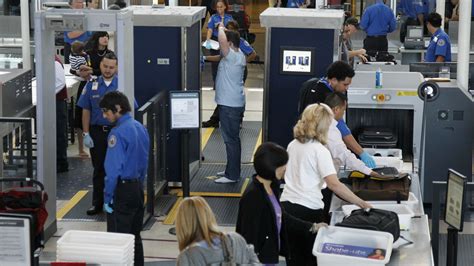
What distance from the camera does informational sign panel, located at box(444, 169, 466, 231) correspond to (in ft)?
23.0

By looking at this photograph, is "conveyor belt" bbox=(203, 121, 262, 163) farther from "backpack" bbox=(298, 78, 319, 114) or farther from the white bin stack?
the white bin stack

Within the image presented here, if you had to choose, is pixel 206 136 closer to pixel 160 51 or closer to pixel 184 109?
pixel 160 51

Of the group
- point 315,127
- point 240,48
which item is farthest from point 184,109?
point 240,48

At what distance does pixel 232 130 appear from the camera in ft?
37.8

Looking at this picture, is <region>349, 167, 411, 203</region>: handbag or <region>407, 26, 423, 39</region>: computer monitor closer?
<region>349, 167, 411, 203</region>: handbag

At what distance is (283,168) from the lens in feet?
21.7

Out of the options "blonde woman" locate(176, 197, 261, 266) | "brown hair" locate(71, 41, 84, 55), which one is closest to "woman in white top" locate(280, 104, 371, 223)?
"blonde woman" locate(176, 197, 261, 266)

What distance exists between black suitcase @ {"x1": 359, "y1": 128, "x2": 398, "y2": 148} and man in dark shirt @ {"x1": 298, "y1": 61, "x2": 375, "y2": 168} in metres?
0.67

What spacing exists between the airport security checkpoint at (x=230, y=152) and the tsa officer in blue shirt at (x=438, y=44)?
23 mm

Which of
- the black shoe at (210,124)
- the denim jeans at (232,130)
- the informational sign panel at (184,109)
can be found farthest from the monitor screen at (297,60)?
the black shoe at (210,124)

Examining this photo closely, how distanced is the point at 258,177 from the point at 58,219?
436 cm

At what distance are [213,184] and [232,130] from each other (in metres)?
0.73

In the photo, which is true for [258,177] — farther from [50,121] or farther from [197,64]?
[197,64]

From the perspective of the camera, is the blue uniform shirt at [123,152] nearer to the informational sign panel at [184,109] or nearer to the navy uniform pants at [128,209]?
the navy uniform pants at [128,209]
